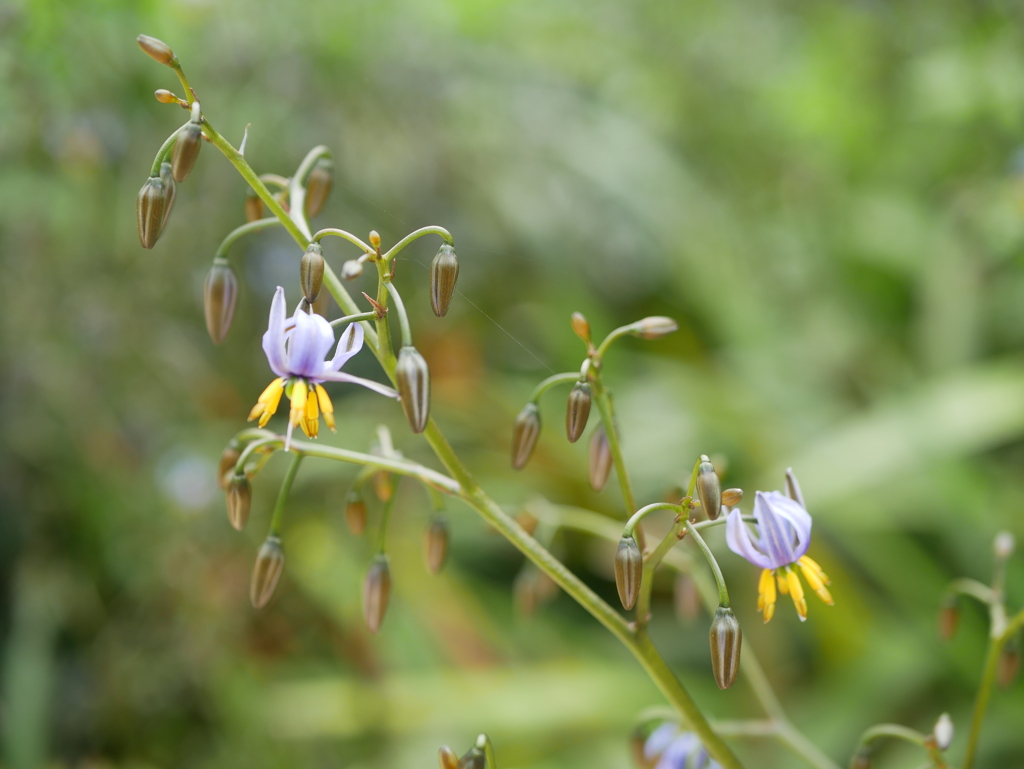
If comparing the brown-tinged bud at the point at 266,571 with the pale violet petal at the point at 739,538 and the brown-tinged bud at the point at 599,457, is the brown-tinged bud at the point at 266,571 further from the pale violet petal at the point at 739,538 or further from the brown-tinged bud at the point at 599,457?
the pale violet petal at the point at 739,538

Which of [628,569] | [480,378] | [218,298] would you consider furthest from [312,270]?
[480,378]

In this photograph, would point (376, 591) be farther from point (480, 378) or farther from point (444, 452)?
point (480, 378)

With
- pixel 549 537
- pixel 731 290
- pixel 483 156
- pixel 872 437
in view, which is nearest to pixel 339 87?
pixel 483 156

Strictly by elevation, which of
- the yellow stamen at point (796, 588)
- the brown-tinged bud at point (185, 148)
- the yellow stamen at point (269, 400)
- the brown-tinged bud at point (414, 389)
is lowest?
the yellow stamen at point (796, 588)

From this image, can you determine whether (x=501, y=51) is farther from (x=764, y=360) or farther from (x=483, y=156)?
(x=764, y=360)

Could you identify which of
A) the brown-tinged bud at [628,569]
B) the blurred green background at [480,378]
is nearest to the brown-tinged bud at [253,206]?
the brown-tinged bud at [628,569]

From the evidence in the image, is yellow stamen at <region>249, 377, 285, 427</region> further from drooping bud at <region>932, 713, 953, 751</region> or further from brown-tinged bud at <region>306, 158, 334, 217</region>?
drooping bud at <region>932, 713, 953, 751</region>
